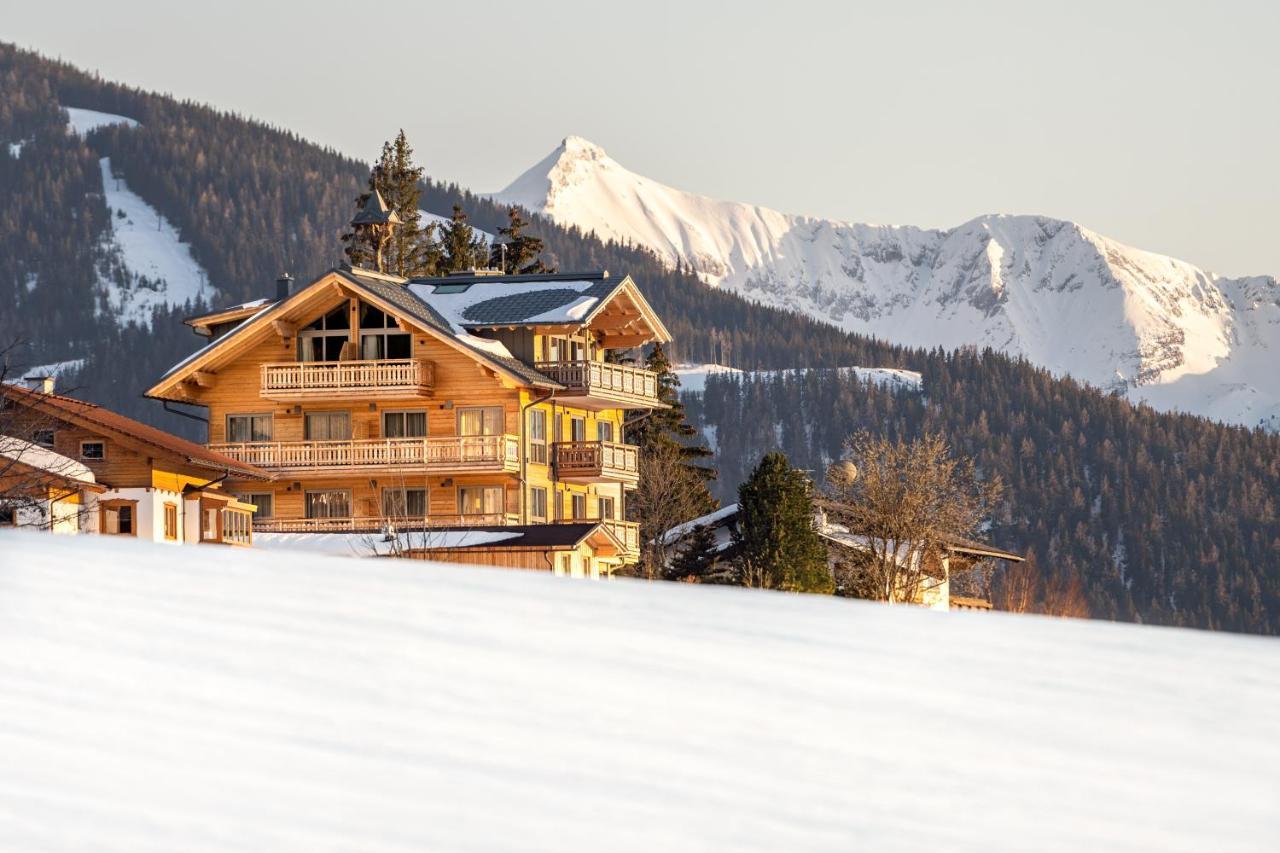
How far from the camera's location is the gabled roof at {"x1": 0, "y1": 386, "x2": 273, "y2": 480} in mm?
58375

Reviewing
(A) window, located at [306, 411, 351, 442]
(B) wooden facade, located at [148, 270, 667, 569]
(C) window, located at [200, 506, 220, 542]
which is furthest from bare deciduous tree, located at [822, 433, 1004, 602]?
(C) window, located at [200, 506, 220, 542]

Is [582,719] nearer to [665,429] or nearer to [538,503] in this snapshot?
[538,503]

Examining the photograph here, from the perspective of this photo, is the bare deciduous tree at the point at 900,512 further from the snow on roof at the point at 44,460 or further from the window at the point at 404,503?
the snow on roof at the point at 44,460

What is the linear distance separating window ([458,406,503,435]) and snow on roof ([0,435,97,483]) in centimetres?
1092

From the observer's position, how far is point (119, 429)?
5972cm

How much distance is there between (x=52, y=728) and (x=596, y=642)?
0.79 metres

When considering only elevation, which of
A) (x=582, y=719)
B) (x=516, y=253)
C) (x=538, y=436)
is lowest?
(x=582, y=719)

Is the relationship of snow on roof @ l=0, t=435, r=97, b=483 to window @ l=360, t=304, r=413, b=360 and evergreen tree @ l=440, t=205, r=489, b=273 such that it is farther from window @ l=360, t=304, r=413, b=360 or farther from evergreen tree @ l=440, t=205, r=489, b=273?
evergreen tree @ l=440, t=205, r=489, b=273

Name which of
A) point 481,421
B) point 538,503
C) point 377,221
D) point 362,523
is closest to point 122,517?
point 362,523

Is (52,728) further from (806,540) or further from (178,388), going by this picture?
(178,388)

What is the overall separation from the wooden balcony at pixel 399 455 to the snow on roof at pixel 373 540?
206 cm

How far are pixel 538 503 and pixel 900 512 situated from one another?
11.8 metres

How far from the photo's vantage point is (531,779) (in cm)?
283

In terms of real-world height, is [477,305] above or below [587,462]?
above
